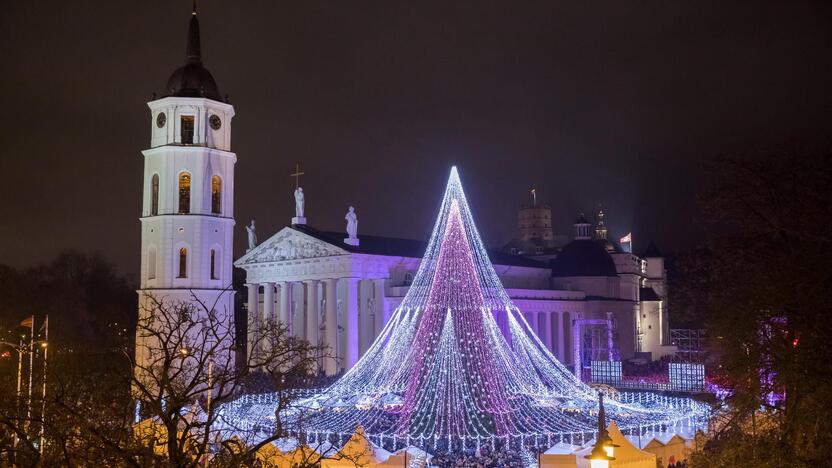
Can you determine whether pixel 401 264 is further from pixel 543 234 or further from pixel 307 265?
pixel 543 234

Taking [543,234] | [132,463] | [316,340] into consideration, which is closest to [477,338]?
[132,463]

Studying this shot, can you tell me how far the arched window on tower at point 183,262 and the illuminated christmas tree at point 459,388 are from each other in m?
18.1

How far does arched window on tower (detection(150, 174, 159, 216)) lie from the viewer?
5872 centimetres

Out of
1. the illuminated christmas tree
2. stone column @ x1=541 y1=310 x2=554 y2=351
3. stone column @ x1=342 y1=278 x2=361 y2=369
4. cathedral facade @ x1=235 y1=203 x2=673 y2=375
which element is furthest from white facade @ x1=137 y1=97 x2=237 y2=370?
stone column @ x1=541 y1=310 x2=554 y2=351

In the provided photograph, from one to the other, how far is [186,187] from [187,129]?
131 inches

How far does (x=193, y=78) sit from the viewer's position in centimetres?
5797

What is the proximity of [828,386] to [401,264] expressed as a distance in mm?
52042

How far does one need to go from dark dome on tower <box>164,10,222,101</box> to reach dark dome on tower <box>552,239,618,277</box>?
44250 mm

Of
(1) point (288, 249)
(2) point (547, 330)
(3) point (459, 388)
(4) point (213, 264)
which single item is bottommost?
(3) point (459, 388)

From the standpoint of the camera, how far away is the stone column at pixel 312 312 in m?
70.0

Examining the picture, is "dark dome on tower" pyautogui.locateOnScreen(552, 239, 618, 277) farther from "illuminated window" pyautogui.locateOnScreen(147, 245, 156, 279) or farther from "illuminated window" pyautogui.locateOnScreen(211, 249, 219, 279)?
"illuminated window" pyautogui.locateOnScreen(147, 245, 156, 279)

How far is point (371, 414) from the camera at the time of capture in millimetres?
37625

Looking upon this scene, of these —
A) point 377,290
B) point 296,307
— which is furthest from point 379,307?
point 296,307

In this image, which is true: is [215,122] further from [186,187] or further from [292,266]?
[292,266]
